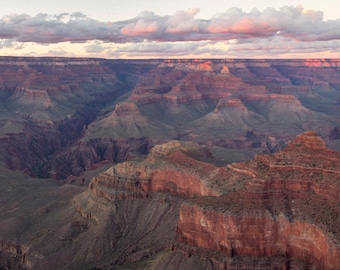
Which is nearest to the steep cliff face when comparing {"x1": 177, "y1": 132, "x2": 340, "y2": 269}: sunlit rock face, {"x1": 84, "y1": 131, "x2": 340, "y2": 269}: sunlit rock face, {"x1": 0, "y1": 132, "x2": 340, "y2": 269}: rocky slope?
{"x1": 0, "y1": 132, "x2": 340, "y2": 269}: rocky slope

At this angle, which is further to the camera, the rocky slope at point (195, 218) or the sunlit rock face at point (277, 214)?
the rocky slope at point (195, 218)

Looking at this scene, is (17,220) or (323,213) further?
(17,220)

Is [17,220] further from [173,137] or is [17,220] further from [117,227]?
[173,137]

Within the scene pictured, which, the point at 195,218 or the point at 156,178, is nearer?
the point at 195,218

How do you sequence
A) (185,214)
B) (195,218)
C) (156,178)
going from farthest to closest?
(156,178), (185,214), (195,218)

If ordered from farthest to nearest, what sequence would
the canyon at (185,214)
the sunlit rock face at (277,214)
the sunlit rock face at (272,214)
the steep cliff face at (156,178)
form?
the steep cliff face at (156,178) < the canyon at (185,214) < the sunlit rock face at (277,214) < the sunlit rock face at (272,214)

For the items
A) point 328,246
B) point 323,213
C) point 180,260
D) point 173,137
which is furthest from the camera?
point 173,137

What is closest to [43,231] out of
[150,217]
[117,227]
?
[117,227]

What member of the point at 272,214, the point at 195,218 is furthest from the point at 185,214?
the point at 272,214

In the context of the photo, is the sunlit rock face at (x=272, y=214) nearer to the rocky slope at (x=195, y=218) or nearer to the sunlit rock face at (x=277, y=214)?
the sunlit rock face at (x=277, y=214)

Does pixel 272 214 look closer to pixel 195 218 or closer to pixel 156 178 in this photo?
pixel 195 218

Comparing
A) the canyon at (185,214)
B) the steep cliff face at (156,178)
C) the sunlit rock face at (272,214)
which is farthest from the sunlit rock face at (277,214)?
the steep cliff face at (156,178)
